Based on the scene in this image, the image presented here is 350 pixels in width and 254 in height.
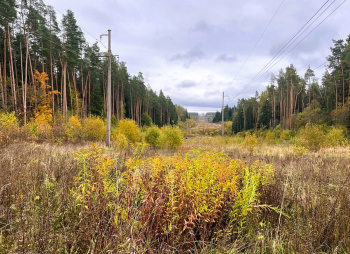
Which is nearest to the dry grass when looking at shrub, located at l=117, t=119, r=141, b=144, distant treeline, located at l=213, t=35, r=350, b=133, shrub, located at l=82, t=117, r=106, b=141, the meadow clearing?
the meadow clearing

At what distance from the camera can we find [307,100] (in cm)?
4506

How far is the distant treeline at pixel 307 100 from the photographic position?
2683 cm

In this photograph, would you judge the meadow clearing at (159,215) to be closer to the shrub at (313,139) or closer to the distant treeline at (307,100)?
the shrub at (313,139)

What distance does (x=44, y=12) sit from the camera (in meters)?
20.9

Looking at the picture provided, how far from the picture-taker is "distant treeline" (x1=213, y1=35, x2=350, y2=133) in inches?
1056

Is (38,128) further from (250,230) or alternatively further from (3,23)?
(250,230)

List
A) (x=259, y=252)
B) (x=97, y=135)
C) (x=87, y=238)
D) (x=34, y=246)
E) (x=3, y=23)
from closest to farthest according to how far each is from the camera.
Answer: (x=34, y=246) < (x=87, y=238) < (x=259, y=252) < (x=97, y=135) < (x=3, y=23)

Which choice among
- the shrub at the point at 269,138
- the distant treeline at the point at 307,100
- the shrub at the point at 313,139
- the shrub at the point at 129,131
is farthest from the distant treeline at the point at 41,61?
the distant treeline at the point at 307,100

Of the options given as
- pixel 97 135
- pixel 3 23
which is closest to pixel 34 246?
pixel 97 135

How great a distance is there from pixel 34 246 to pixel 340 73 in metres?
39.4

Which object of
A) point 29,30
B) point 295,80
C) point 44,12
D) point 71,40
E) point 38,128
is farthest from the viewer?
point 295,80

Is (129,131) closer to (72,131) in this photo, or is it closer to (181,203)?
(72,131)

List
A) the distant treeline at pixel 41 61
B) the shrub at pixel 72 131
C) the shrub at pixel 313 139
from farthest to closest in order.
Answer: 1. the distant treeline at pixel 41 61
2. the shrub at pixel 72 131
3. the shrub at pixel 313 139

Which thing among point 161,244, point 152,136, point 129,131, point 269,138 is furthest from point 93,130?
point 269,138
